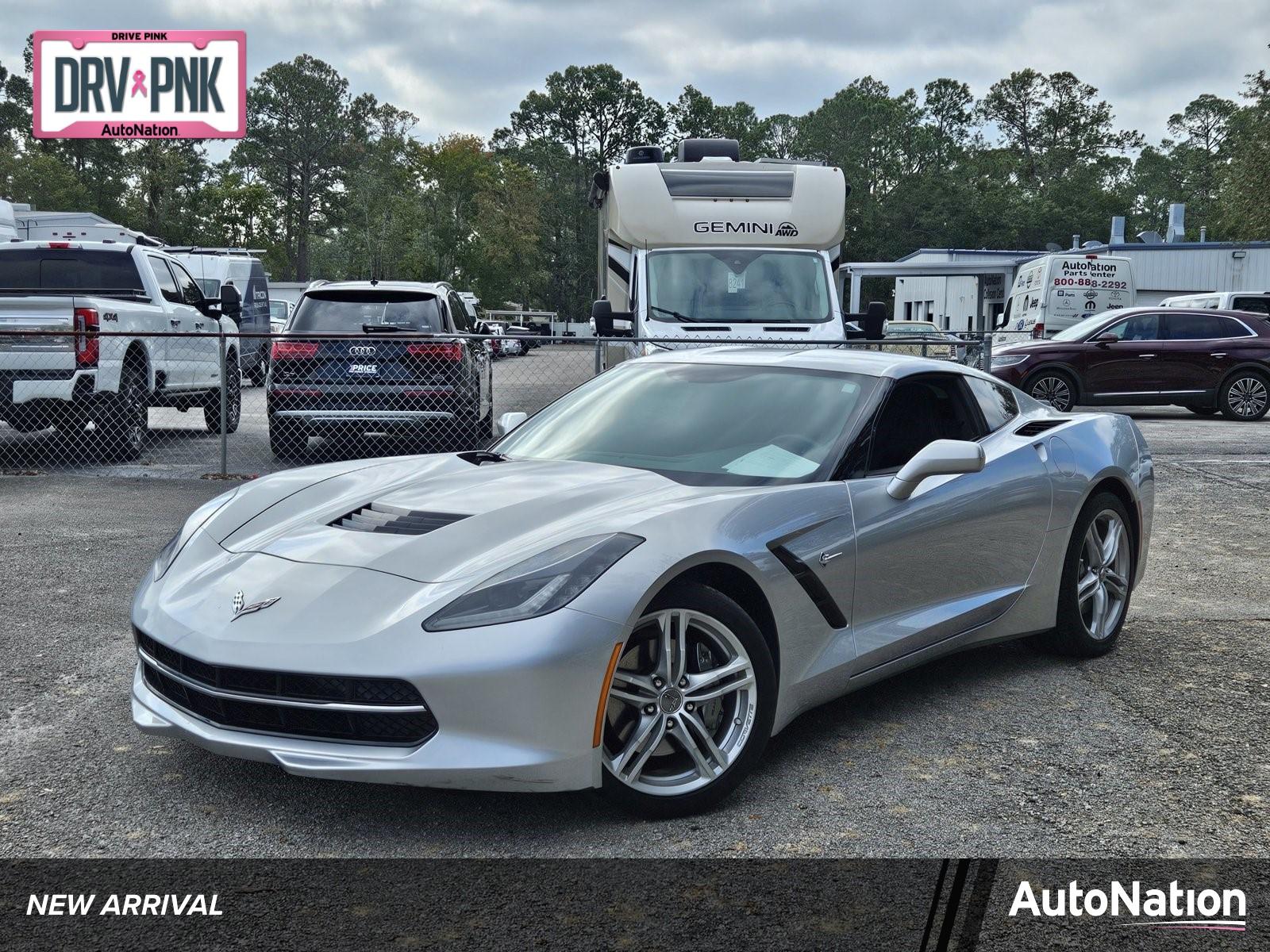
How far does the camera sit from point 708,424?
473cm

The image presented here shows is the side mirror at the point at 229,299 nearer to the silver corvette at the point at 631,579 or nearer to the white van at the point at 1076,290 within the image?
the silver corvette at the point at 631,579

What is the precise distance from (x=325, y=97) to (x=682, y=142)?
95359mm

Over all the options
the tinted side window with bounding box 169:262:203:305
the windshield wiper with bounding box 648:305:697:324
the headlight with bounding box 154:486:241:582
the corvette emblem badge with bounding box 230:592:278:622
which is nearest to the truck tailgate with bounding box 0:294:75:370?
the tinted side window with bounding box 169:262:203:305

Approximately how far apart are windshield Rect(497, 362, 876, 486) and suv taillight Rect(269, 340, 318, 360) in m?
6.55

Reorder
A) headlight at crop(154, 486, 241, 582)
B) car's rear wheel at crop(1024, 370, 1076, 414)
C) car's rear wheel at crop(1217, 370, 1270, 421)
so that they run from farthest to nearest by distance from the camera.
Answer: car's rear wheel at crop(1217, 370, 1270, 421) → car's rear wheel at crop(1024, 370, 1076, 414) → headlight at crop(154, 486, 241, 582)

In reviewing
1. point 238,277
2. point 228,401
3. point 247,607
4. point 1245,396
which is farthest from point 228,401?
point 1245,396

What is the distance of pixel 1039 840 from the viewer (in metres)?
3.48

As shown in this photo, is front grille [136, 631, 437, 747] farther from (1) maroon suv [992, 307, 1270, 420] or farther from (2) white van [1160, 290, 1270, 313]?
(2) white van [1160, 290, 1270, 313]

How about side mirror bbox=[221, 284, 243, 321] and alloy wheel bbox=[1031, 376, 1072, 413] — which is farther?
alloy wheel bbox=[1031, 376, 1072, 413]

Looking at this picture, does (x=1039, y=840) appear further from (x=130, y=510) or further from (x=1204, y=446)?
(x=1204, y=446)

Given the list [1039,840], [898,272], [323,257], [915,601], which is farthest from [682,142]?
[323,257]

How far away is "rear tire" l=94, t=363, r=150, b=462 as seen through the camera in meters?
11.6

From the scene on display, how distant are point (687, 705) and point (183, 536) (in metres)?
1.86

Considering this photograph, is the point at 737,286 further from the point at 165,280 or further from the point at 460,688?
the point at 460,688
